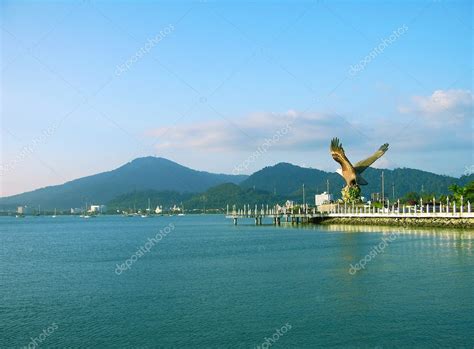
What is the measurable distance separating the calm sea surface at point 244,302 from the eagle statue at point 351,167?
57987 mm

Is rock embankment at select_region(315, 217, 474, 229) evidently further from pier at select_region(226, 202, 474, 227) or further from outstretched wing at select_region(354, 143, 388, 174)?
outstretched wing at select_region(354, 143, 388, 174)

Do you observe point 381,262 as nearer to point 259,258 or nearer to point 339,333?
point 259,258

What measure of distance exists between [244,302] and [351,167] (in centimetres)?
7763

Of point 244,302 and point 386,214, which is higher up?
point 386,214

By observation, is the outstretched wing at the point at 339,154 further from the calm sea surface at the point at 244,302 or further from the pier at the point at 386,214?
the calm sea surface at the point at 244,302

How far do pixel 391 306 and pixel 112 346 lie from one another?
11106 mm

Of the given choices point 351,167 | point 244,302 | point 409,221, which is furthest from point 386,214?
point 244,302

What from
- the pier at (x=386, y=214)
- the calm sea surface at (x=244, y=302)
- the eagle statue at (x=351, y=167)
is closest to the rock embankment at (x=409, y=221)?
the pier at (x=386, y=214)

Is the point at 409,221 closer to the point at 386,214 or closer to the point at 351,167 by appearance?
the point at 386,214

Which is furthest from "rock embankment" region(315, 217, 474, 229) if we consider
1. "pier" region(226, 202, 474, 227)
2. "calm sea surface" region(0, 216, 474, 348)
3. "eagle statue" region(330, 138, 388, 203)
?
"calm sea surface" region(0, 216, 474, 348)

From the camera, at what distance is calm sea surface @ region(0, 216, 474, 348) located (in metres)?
18.1

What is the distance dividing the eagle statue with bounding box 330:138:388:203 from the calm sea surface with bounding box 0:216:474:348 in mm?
57987

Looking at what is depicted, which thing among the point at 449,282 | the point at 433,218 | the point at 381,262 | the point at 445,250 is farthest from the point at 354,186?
the point at 449,282

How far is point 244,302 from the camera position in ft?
75.9
